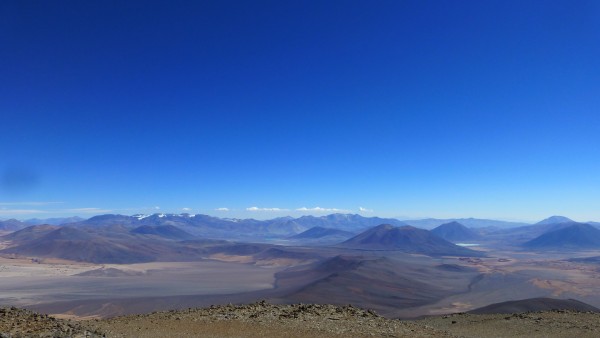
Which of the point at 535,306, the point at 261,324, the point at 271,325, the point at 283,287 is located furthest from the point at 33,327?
the point at 283,287

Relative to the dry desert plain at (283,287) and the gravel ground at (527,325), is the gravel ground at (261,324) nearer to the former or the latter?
the gravel ground at (527,325)

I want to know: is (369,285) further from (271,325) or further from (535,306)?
(271,325)

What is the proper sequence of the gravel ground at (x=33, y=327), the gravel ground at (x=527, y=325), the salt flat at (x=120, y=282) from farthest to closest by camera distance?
the salt flat at (x=120, y=282)
the gravel ground at (x=527, y=325)
the gravel ground at (x=33, y=327)

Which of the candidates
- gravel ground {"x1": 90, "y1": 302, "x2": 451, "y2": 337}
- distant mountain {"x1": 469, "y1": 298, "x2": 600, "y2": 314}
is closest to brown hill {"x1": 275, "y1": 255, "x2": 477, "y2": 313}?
distant mountain {"x1": 469, "y1": 298, "x2": 600, "y2": 314}

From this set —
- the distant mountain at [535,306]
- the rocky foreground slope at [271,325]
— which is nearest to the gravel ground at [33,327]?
the rocky foreground slope at [271,325]


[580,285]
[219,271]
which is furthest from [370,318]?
[219,271]

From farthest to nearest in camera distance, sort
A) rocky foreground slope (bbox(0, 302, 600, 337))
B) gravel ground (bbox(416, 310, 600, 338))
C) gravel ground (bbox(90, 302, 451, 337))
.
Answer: gravel ground (bbox(416, 310, 600, 338))
gravel ground (bbox(90, 302, 451, 337))
rocky foreground slope (bbox(0, 302, 600, 337))

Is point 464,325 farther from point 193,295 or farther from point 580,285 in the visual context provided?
point 580,285

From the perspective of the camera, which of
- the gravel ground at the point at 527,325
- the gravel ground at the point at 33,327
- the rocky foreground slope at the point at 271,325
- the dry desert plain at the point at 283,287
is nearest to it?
the gravel ground at the point at 33,327

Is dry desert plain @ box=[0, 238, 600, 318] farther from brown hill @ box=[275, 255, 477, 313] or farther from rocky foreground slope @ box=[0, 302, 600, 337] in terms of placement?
rocky foreground slope @ box=[0, 302, 600, 337]
